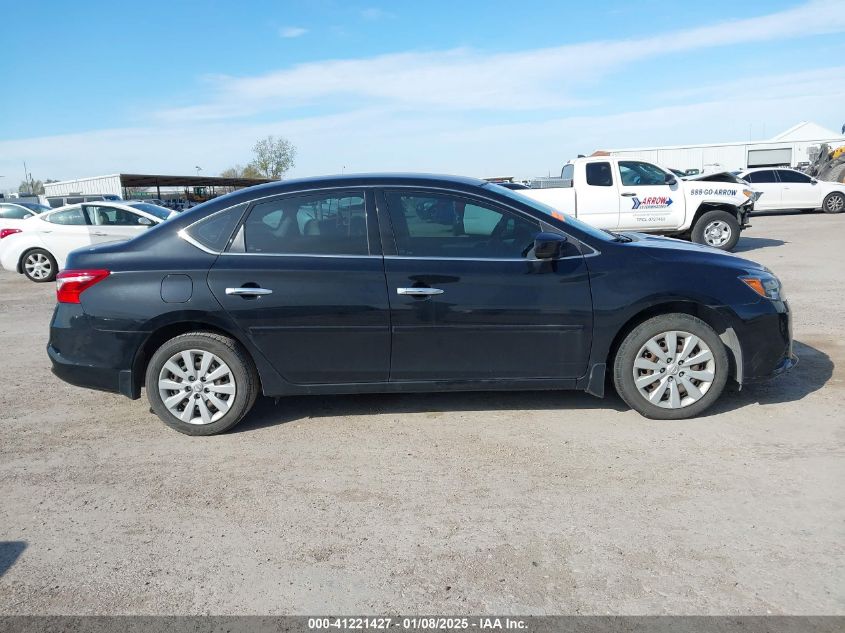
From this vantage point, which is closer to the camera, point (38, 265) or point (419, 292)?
point (419, 292)

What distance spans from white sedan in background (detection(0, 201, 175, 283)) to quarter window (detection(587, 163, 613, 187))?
8400 millimetres

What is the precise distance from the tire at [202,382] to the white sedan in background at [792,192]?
827 inches

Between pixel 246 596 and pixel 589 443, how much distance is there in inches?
90.6

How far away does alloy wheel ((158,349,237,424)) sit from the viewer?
4.40m

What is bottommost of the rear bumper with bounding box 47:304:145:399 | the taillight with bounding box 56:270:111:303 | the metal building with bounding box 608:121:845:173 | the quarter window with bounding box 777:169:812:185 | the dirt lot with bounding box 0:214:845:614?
the dirt lot with bounding box 0:214:845:614

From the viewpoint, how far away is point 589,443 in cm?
417

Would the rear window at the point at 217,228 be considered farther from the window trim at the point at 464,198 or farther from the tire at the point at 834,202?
the tire at the point at 834,202

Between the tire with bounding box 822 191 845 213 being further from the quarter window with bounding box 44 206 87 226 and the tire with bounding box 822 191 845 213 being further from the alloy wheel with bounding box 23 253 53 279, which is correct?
the alloy wheel with bounding box 23 253 53 279

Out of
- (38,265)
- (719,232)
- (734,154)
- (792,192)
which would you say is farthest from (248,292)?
(734,154)

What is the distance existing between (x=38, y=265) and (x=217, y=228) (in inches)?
399

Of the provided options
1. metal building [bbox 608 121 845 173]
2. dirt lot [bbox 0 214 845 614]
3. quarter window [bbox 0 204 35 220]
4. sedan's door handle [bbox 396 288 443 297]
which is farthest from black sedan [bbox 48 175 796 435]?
metal building [bbox 608 121 845 173]

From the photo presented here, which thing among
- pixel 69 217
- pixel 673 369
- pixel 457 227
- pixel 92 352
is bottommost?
pixel 673 369

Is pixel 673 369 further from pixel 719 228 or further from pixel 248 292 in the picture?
pixel 719 228

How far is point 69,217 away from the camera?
41.8 feet
